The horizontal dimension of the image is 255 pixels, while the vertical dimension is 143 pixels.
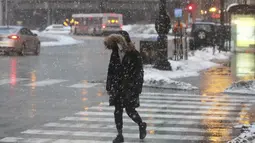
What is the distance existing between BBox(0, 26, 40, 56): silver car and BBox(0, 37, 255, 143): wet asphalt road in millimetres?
10771

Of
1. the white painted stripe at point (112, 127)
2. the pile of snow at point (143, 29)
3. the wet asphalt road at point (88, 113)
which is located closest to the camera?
the wet asphalt road at point (88, 113)

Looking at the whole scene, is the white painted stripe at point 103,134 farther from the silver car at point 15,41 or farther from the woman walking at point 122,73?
the silver car at point 15,41

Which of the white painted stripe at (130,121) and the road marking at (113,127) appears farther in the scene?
the white painted stripe at (130,121)

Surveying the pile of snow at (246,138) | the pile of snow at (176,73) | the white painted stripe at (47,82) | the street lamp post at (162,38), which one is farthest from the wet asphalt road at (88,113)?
the street lamp post at (162,38)

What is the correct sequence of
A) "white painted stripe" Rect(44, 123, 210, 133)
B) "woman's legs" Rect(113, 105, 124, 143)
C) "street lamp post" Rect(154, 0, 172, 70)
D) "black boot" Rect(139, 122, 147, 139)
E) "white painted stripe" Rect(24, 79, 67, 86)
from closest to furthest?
"woman's legs" Rect(113, 105, 124, 143)
"black boot" Rect(139, 122, 147, 139)
"white painted stripe" Rect(44, 123, 210, 133)
"white painted stripe" Rect(24, 79, 67, 86)
"street lamp post" Rect(154, 0, 172, 70)

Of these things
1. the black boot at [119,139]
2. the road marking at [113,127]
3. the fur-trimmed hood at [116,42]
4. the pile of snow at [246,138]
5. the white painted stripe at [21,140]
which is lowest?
the road marking at [113,127]

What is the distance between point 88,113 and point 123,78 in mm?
3152

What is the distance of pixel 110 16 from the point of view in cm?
6988

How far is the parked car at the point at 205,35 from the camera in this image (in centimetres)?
3653

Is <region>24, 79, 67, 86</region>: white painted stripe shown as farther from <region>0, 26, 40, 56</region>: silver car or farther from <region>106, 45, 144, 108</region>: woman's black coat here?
<region>0, 26, 40, 56</region>: silver car

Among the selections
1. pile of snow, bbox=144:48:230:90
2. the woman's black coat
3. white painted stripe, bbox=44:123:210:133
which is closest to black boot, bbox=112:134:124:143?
the woman's black coat

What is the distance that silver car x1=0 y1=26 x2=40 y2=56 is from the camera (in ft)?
92.8

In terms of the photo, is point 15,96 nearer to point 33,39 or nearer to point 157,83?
point 157,83

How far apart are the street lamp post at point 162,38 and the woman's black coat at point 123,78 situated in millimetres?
11720
